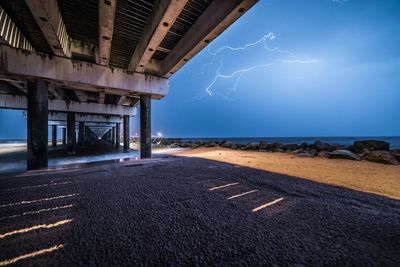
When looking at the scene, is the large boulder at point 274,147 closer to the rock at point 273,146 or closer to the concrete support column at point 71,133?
the rock at point 273,146

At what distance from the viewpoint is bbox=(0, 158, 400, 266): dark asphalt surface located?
1288 mm

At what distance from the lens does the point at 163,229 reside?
5.55ft

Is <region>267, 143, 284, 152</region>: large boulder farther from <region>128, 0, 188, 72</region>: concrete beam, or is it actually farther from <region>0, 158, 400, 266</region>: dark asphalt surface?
<region>128, 0, 188, 72</region>: concrete beam

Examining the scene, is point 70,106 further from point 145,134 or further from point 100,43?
point 100,43

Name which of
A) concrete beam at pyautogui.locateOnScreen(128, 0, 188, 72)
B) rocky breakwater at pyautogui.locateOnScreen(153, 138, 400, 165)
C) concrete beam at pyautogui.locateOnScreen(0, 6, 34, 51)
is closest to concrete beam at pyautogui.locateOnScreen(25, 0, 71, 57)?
concrete beam at pyautogui.locateOnScreen(0, 6, 34, 51)

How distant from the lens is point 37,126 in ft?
18.6

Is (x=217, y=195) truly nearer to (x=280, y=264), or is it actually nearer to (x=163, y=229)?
(x=163, y=229)

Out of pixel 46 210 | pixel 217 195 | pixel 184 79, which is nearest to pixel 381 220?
pixel 217 195

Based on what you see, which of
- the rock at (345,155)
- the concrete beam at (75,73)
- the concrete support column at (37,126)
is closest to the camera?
the concrete beam at (75,73)

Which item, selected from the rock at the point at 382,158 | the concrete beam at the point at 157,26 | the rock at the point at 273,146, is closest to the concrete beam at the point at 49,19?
the concrete beam at the point at 157,26

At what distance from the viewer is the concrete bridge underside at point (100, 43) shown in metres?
4.12

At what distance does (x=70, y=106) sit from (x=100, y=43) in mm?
11038

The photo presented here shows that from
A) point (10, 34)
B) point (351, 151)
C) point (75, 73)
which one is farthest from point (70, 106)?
point (351, 151)

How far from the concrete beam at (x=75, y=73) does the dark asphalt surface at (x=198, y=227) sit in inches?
182
